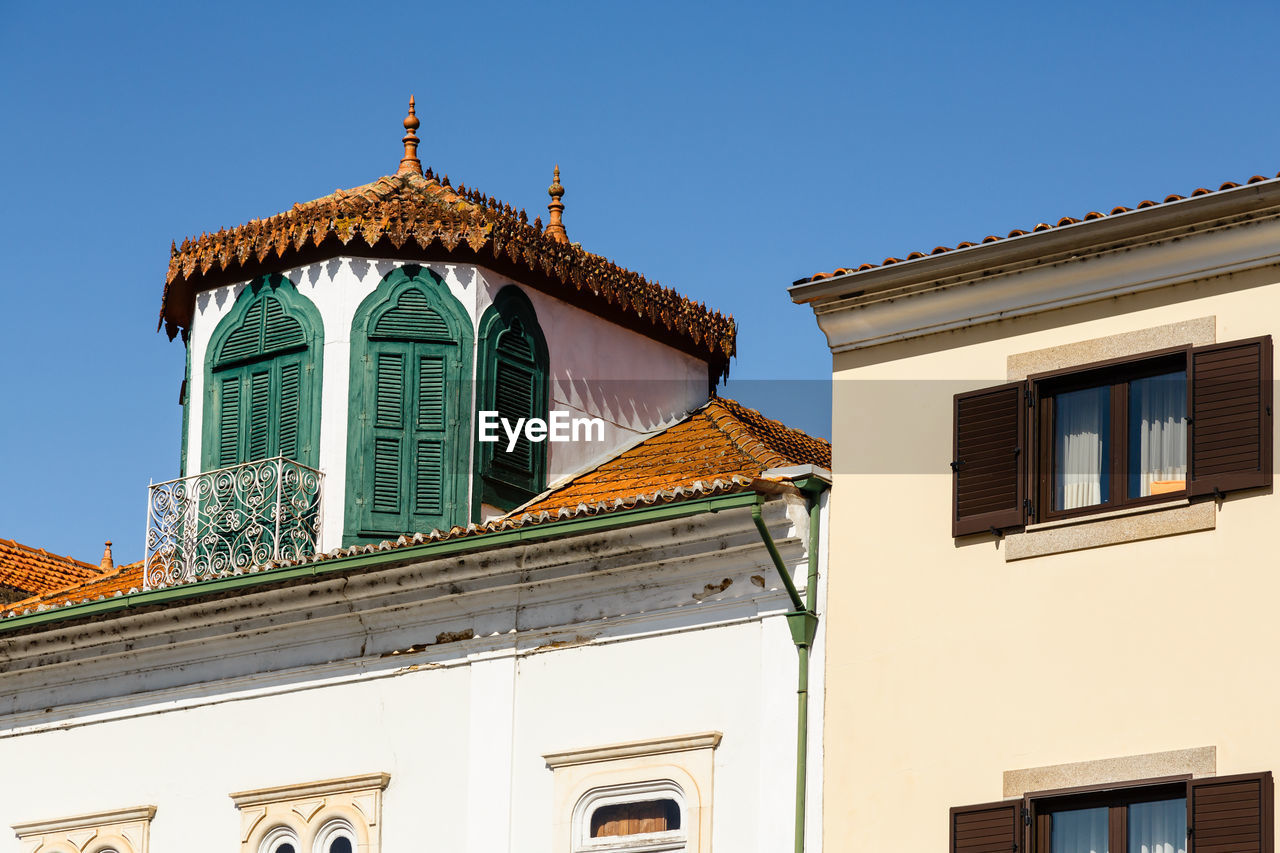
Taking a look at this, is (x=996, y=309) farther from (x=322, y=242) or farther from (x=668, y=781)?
(x=322, y=242)

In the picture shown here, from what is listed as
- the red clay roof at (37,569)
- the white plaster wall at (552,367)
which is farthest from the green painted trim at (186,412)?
the red clay roof at (37,569)

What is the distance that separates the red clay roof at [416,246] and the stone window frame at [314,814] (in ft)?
16.0

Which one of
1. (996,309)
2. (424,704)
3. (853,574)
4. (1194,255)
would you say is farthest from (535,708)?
(1194,255)

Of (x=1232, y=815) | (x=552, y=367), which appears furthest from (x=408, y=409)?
(x=1232, y=815)

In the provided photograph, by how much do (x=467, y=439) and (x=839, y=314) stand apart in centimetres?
434

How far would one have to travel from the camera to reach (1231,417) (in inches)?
583

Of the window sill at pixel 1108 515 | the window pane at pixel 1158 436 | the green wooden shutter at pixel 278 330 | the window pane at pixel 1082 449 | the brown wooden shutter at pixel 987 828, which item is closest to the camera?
the brown wooden shutter at pixel 987 828

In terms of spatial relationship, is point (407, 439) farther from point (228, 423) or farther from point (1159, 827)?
point (1159, 827)

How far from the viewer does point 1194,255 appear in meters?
15.3

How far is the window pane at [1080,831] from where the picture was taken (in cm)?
1459

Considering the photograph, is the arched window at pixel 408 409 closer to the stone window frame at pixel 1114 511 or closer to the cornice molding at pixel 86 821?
the cornice molding at pixel 86 821

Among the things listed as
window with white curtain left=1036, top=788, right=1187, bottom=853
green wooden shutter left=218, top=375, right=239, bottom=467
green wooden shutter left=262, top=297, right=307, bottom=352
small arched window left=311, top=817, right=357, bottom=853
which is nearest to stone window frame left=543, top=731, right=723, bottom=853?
small arched window left=311, top=817, right=357, bottom=853

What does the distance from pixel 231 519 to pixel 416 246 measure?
9.33 ft

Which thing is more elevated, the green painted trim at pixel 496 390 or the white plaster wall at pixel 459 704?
the green painted trim at pixel 496 390
